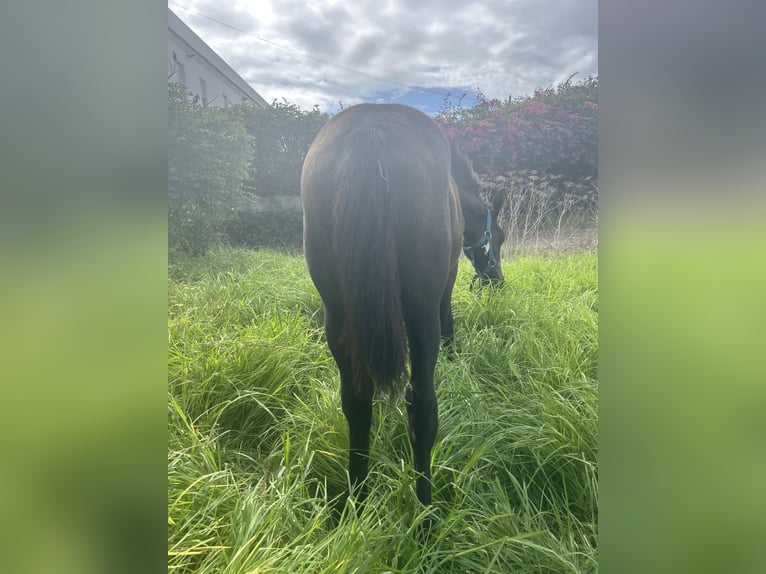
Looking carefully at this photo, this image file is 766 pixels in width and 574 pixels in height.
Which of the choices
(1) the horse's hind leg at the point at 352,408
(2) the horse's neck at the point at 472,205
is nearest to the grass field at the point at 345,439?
(1) the horse's hind leg at the point at 352,408

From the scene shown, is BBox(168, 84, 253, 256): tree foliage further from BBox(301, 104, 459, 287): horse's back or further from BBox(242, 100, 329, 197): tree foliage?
BBox(301, 104, 459, 287): horse's back

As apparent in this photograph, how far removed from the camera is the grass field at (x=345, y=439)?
0.98m

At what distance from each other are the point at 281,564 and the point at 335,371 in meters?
0.78

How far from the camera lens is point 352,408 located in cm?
138

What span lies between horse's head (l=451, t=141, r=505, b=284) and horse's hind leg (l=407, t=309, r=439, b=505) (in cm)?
90

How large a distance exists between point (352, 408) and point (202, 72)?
45.3 inches

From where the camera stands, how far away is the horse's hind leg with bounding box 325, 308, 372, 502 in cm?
136

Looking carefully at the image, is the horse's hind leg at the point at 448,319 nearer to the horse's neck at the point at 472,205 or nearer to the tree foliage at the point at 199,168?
the horse's neck at the point at 472,205

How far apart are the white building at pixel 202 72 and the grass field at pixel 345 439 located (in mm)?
504

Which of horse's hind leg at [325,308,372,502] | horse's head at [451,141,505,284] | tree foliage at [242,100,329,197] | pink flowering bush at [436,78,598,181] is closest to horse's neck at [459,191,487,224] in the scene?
horse's head at [451,141,505,284]

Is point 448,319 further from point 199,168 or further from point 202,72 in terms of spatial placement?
point 202,72

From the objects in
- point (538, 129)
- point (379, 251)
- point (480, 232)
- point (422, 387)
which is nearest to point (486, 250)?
point (480, 232)
